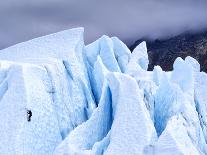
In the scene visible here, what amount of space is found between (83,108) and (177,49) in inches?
2830

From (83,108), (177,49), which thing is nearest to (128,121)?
(83,108)

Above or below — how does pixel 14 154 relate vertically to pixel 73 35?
below

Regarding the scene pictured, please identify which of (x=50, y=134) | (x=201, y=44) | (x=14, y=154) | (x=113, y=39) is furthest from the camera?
(x=201, y=44)

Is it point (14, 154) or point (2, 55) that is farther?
point (2, 55)

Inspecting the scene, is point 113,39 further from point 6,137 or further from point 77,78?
point 6,137

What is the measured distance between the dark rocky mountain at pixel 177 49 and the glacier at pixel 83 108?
2424 inches

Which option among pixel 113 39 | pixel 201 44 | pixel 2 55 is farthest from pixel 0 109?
pixel 201 44

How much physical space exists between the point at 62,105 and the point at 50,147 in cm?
179

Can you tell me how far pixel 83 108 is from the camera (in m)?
19.6

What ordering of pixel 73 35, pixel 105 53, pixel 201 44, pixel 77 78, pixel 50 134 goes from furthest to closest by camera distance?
pixel 201 44
pixel 105 53
pixel 73 35
pixel 77 78
pixel 50 134

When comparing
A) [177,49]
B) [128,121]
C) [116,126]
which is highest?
[128,121]

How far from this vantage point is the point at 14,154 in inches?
656

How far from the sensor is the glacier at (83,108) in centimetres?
1636

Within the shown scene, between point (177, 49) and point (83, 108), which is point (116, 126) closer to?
point (83, 108)
